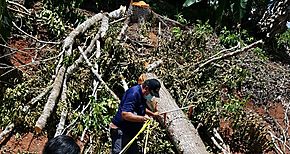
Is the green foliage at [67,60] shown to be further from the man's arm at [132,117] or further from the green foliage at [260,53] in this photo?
the green foliage at [260,53]

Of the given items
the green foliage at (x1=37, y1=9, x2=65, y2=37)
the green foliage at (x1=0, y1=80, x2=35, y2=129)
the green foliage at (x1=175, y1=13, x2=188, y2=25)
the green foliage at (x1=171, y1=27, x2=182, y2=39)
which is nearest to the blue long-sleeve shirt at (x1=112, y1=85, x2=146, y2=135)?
the green foliage at (x1=0, y1=80, x2=35, y2=129)

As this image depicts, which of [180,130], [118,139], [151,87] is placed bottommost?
[180,130]

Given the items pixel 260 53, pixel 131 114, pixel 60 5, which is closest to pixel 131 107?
pixel 131 114

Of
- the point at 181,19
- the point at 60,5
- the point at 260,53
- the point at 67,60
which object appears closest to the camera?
the point at 67,60

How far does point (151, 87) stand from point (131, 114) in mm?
406

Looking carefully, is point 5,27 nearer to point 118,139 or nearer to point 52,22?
point 52,22

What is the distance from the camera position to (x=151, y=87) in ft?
20.2

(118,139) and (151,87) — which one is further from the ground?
(151,87)

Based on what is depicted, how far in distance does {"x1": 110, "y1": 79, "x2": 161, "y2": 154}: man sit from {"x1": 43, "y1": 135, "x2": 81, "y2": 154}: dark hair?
274cm

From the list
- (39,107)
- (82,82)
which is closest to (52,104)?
(39,107)

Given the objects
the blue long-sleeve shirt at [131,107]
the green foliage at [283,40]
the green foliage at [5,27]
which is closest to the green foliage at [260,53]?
the green foliage at [283,40]

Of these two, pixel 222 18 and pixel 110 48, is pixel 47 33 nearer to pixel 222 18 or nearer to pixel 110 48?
pixel 110 48

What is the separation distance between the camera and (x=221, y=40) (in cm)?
1074

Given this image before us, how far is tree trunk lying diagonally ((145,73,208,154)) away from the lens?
7.04 meters
